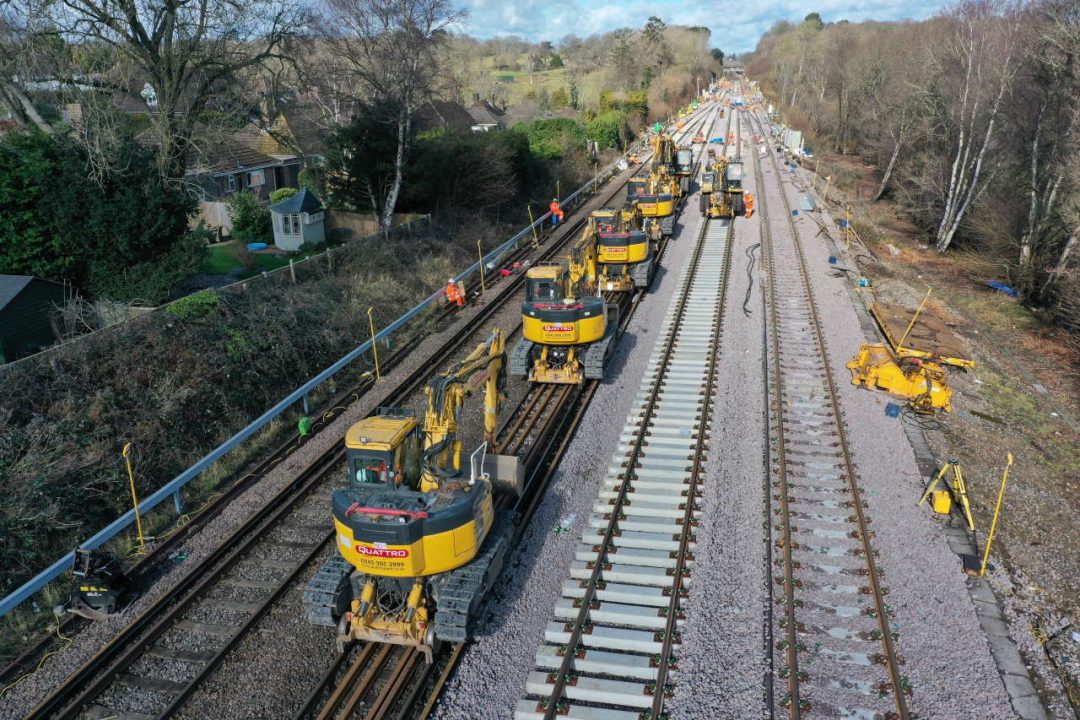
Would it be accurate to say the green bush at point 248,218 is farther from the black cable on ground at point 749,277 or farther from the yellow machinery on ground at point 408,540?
the yellow machinery on ground at point 408,540

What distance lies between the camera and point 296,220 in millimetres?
27391

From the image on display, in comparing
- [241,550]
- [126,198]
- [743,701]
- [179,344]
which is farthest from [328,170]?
[743,701]

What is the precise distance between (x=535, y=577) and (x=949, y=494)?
7443 mm

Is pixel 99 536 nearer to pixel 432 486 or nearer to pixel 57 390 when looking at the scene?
Answer: pixel 57 390

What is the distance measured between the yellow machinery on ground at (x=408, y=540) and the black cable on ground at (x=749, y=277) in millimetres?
14181

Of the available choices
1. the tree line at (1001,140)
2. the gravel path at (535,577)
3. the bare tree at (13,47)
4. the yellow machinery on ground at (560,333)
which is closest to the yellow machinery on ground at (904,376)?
the gravel path at (535,577)

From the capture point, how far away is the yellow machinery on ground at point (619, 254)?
71.9 ft

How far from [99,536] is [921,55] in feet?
140

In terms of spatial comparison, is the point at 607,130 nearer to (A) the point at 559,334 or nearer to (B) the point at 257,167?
(B) the point at 257,167

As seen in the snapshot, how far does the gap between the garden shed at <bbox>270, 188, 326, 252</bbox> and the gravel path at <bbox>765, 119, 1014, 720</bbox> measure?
66.6ft

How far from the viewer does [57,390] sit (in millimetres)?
13711

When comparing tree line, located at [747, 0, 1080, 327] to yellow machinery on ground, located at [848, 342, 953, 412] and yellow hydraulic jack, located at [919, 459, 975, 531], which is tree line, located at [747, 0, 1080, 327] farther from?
yellow hydraulic jack, located at [919, 459, 975, 531]

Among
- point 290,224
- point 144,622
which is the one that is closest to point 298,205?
point 290,224

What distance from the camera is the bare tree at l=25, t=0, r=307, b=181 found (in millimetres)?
19484
